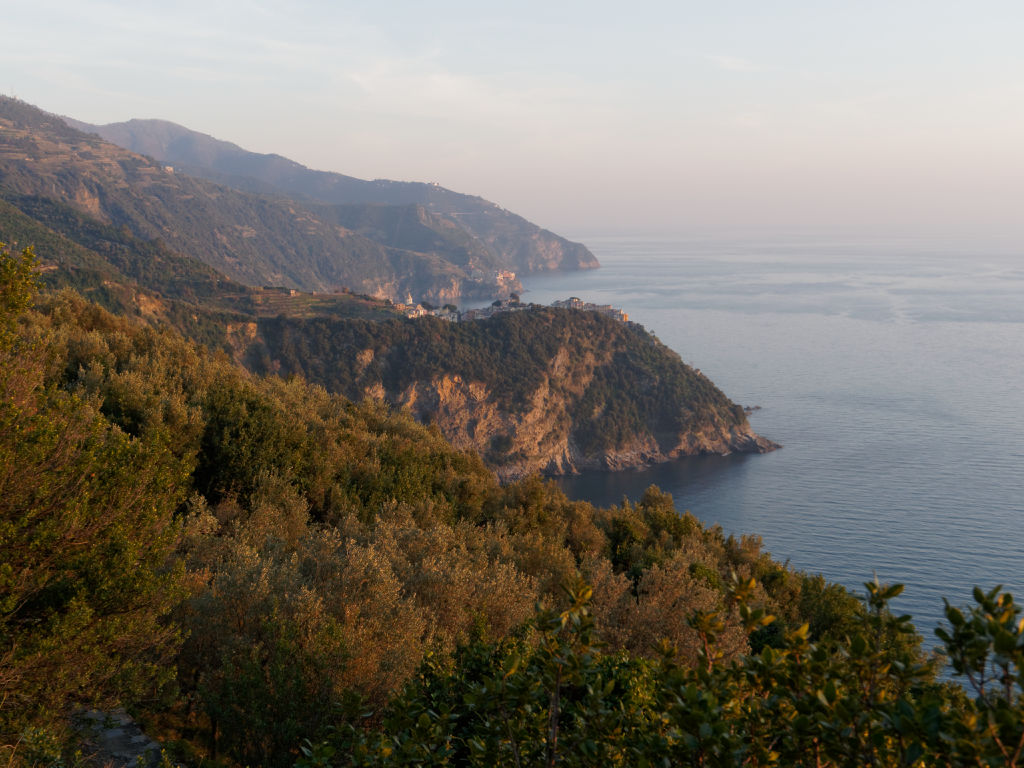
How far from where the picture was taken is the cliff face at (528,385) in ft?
394

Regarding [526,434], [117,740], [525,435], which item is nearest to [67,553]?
[117,740]

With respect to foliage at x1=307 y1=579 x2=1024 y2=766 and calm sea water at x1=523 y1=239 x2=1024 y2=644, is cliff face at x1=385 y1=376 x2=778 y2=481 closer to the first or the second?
calm sea water at x1=523 y1=239 x2=1024 y2=644

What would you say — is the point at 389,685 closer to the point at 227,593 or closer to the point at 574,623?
the point at 227,593

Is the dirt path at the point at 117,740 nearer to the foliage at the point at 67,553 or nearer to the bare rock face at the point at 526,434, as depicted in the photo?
the foliage at the point at 67,553

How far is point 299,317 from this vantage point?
130375mm

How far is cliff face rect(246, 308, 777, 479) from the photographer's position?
12000cm

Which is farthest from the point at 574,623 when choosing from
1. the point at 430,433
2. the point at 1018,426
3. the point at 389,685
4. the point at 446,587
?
the point at 1018,426

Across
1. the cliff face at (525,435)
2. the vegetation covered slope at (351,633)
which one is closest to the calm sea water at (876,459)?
the cliff face at (525,435)

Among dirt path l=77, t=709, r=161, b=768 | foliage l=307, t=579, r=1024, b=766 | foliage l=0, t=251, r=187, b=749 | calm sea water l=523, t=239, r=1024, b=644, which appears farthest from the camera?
calm sea water l=523, t=239, r=1024, b=644

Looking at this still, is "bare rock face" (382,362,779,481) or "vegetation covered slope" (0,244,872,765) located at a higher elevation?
"vegetation covered slope" (0,244,872,765)

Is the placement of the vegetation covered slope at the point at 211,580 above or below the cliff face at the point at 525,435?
above

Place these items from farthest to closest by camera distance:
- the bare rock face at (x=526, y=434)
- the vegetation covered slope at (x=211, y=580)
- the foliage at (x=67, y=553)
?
the bare rock face at (x=526, y=434)
the vegetation covered slope at (x=211, y=580)
the foliage at (x=67, y=553)

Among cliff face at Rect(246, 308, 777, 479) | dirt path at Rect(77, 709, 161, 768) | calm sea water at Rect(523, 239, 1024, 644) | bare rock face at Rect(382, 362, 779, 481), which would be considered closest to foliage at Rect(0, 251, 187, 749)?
dirt path at Rect(77, 709, 161, 768)

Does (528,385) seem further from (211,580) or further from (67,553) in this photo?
(67,553)
